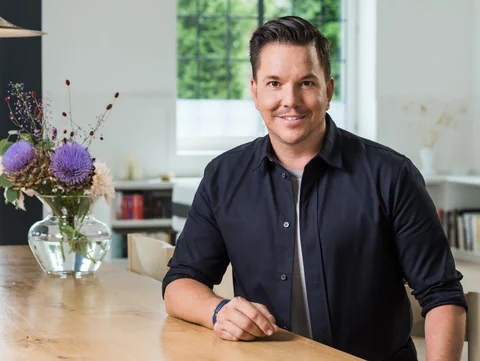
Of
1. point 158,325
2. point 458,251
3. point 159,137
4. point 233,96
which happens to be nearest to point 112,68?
point 159,137

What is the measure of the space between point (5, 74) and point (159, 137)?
1.19m

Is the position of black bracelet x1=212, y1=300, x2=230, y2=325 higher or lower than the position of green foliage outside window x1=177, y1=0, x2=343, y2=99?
lower

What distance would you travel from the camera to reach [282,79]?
7.53 ft

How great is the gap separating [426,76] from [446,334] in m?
5.81

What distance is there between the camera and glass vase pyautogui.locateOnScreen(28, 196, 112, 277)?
2.88 metres

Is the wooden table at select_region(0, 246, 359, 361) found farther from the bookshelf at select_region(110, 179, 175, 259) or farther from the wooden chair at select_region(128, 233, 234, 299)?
the bookshelf at select_region(110, 179, 175, 259)

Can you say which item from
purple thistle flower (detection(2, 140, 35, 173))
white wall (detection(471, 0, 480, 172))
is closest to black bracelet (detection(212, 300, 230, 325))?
purple thistle flower (detection(2, 140, 35, 173))

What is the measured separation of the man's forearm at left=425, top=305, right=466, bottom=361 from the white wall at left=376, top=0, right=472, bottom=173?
18.0ft

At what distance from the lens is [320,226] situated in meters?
2.29

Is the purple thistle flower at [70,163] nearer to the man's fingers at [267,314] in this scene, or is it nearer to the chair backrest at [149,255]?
the chair backrest at [149,255]

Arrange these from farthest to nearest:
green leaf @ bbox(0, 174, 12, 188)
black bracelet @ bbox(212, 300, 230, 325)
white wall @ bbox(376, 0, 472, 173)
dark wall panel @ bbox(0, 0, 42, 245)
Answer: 1. white wall @ bbox(376, 0, 472, 173)
2. dark wall panel @ bbox(0, 0, 42, 245)
3. green leaf @ bbox(0, 174, 12, 188)
4. black bracelet @ bbox(212, 300, 230, 325)

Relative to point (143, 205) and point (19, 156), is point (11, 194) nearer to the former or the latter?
point (19, 156)

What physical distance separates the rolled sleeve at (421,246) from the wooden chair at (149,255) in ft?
2.51

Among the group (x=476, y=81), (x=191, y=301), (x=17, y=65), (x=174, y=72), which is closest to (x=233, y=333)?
(x=191, y=301)
